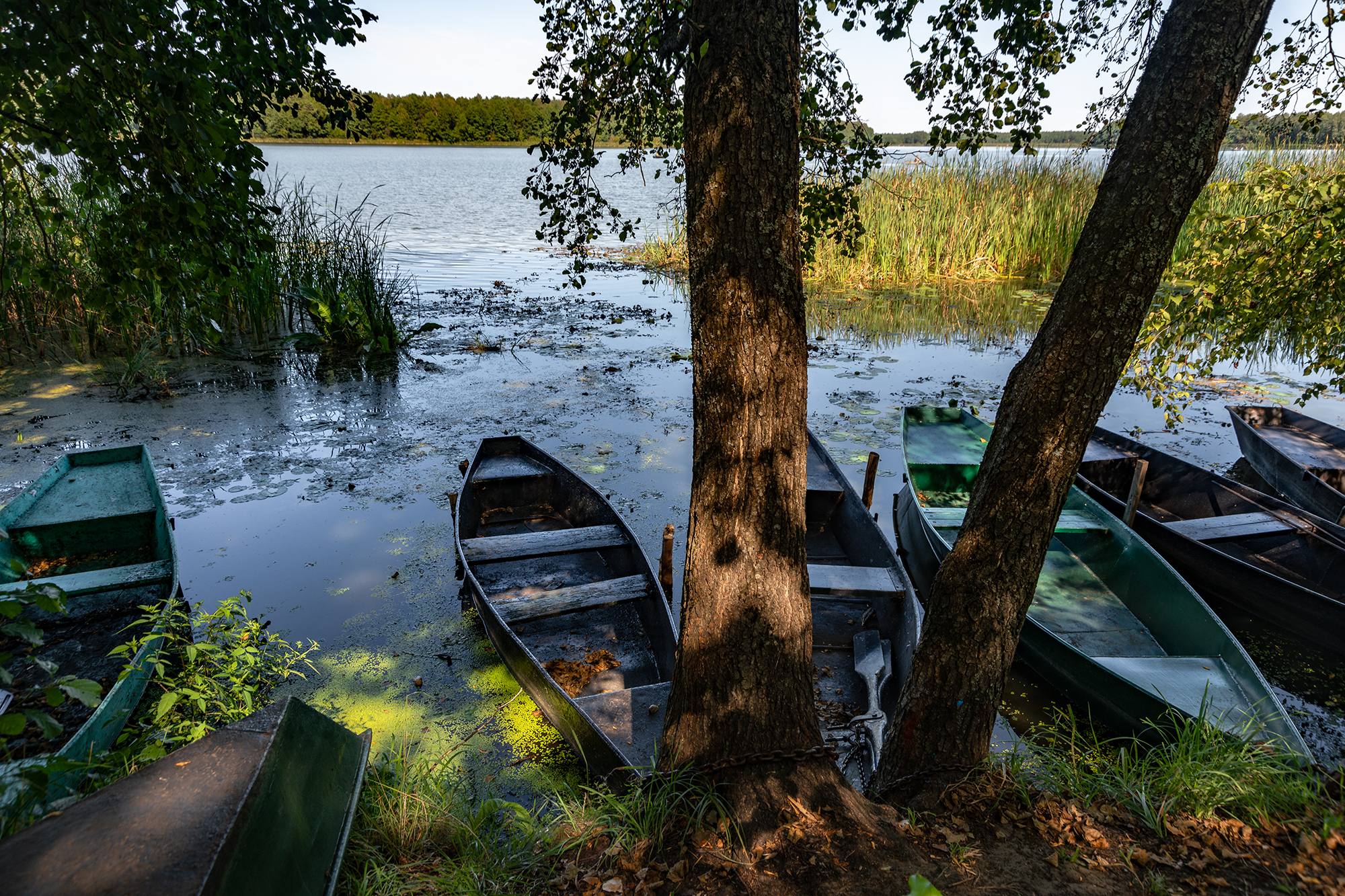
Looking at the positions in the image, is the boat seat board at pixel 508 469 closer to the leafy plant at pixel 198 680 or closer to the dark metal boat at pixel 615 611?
the dark metal boat at pixel 615 611

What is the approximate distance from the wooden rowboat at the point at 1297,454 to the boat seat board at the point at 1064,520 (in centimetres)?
194

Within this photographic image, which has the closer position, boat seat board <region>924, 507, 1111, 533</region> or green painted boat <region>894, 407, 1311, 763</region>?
green painted boat <region>894, 407, 1311, 763</region>

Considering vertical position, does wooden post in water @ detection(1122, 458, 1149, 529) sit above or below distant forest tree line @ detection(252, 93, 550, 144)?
below

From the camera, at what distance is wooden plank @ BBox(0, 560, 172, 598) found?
13.4 feet

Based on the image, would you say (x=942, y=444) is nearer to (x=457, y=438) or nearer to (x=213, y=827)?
(x=457, y=438)

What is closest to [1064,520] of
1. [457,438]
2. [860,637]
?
[860,637]

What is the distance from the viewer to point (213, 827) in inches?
76.0

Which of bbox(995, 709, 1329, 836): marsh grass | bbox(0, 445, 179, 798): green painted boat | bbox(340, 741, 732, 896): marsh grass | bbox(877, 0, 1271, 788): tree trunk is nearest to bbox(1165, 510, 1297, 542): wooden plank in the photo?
bbox(995, 709, 1329, 836): marsh grass

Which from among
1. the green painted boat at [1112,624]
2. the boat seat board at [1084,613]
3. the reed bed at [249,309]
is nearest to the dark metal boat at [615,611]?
the green painted boat at [1112,624]

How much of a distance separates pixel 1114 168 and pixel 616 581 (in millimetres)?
3459

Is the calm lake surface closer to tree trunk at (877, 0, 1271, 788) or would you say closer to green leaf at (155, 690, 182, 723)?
green leaf at (155, 690, 182, 723)

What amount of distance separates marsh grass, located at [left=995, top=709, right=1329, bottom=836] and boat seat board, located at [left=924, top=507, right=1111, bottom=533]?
2174 mm

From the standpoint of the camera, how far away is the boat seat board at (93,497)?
484 centimetres

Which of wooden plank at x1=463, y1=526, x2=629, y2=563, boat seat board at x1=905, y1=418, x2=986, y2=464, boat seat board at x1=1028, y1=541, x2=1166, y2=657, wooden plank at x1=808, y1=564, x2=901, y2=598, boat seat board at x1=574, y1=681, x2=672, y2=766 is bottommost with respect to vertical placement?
boat seat board at x1=1028, y1=541, x2=1166, y2=657
